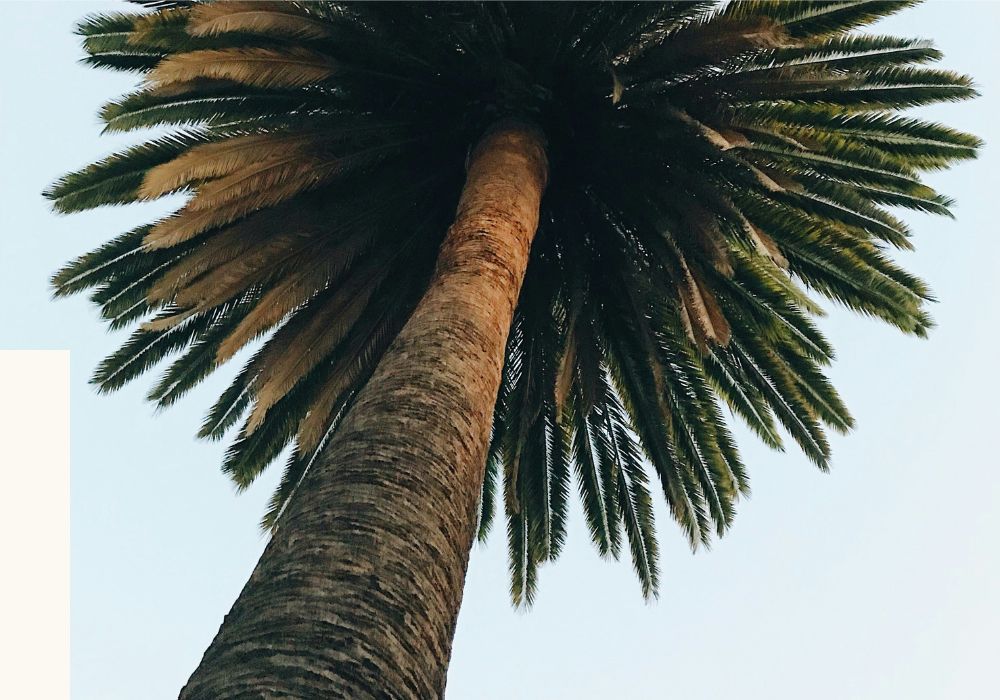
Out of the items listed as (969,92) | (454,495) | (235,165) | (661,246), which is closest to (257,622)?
(454,495)

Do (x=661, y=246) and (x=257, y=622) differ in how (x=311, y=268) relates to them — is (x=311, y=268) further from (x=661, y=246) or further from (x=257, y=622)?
(x=257, y=622)

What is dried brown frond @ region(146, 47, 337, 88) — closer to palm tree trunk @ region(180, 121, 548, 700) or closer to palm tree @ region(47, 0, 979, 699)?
palm tree @ region(47, 0, 979, 699)

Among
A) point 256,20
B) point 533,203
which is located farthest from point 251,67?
point 533,203

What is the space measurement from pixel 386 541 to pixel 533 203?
410 centimetres

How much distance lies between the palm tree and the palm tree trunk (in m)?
0.60

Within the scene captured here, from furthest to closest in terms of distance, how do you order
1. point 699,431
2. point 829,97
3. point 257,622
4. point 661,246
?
point 699,431 < point 829,97 < point 661,246 < point 257,622

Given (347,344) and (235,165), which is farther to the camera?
(347,344)

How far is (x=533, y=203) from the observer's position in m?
6.93

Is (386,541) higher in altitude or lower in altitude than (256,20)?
lower

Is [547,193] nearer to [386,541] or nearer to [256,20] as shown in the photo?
[256,20]

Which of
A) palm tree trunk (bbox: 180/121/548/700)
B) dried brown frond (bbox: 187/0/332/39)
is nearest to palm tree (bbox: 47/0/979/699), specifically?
dried brown frond (bbox: 187/0/332/39)

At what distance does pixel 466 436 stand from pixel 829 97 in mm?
6156

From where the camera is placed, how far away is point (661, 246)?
814cm

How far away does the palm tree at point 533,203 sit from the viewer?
7.36 m
